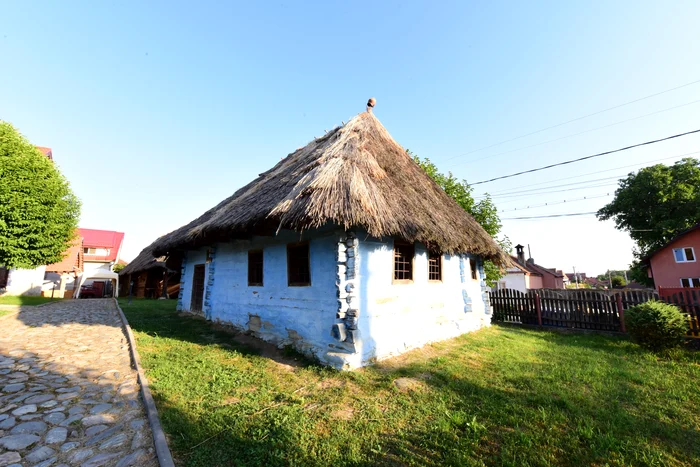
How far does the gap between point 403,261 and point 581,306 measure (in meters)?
7.45

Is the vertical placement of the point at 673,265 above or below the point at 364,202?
A: below

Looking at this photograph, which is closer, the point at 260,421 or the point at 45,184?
the point at 260,421

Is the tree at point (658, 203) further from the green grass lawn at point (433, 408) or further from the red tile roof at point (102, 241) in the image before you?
the red tile roof at point (102, 241)

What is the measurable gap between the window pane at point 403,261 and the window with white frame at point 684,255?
2623cm

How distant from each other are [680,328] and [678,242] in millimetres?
21936

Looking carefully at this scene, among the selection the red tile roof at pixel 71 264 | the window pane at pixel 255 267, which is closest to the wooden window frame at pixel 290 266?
the window pane at pixel 255 267

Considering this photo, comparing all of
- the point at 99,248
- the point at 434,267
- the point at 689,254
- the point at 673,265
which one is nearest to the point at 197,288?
the point at 434,267

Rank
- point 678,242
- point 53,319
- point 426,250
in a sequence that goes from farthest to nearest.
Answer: point 678,242, point 53,319, point 426,250

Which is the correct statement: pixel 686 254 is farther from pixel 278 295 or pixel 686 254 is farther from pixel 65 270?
pixel 65 270

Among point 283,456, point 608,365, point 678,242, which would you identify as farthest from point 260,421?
point 678,242

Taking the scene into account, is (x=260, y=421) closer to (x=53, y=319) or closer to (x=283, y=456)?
(x=283, y=456)

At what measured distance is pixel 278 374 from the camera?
17.7 feet

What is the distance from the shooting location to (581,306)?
9992mm

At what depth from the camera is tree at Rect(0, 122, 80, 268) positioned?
13609 millimetres
